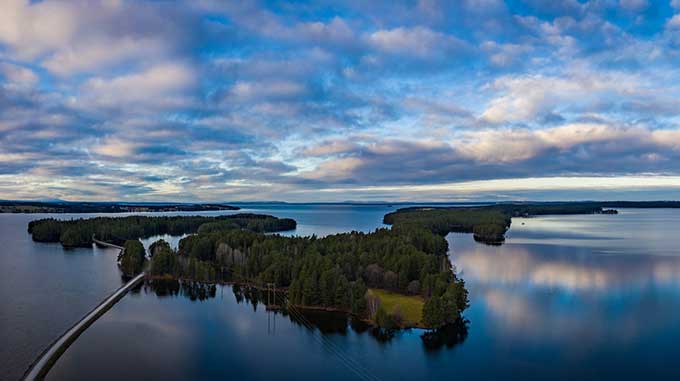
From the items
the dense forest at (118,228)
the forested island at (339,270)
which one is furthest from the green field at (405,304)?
the dense forest at (118,228)

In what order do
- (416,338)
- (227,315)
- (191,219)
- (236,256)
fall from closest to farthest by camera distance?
(416,338) < (227,315) < (236,256) < (191,219)

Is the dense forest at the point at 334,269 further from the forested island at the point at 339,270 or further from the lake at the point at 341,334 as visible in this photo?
the lake at the point at 341,334

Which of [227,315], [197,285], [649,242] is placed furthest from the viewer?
[649,242]

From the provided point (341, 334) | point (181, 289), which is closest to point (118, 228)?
point (181, 289)

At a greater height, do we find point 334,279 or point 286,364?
point 334,279

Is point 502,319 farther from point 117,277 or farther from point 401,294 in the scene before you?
point 117,277

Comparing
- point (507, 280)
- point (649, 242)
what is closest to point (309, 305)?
point (507, 280)

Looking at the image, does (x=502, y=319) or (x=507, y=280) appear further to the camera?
(x=507, y=280)
